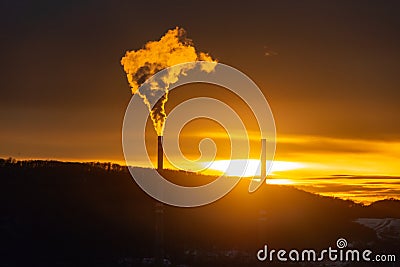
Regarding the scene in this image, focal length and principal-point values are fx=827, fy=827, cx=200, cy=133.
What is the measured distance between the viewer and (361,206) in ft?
277

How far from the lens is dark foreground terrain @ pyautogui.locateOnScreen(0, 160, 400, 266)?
4728cm

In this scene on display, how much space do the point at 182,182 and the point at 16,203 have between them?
20.1 metres

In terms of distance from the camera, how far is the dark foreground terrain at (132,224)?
1861 inches

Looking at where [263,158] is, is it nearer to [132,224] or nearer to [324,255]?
[324,255]

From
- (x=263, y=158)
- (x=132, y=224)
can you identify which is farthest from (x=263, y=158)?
(x=132, y=224)

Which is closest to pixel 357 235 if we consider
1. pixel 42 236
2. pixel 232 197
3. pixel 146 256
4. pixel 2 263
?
pixel 232 197

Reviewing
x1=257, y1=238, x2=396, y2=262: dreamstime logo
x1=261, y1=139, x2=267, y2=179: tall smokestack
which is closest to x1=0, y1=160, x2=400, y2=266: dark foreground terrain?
x1=257, y1=238, x2=396, y2=262: dreamstime logo

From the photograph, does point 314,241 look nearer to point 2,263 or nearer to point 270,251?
point 270,251

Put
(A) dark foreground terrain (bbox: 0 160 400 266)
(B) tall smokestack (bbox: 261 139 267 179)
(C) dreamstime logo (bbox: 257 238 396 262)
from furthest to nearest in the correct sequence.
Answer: (C) dreamstime logo (bbox: 257 238 396 262) → (A) dark foreground terrain (bbox: 0 160 400 266) → (B) tall smokestack (bbox: 261 139 267 179)

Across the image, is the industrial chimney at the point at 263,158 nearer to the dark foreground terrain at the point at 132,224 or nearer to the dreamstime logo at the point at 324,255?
the dark foreground terrain at the point at 132,224

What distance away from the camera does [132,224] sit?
55031 mm

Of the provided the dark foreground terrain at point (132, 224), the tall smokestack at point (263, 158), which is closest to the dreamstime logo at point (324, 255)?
the dark foreground terrain at point (132, 224)

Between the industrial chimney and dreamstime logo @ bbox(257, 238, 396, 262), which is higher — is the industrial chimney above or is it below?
above

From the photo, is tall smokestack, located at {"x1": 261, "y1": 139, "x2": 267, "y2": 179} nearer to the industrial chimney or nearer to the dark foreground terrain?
the industrial chimney
